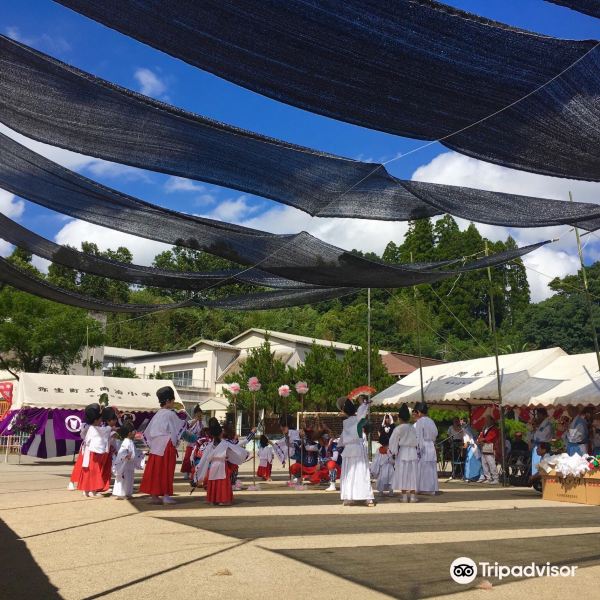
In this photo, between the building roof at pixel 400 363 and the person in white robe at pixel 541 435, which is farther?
the building roof at pixel 400 363

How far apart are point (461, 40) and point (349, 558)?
415cm

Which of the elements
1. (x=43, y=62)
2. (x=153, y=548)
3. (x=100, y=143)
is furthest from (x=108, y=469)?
(x=43, y=62)

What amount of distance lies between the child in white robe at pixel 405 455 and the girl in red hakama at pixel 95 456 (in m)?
5.06

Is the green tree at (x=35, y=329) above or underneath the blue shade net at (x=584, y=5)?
above

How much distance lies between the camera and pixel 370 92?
5.12 metres

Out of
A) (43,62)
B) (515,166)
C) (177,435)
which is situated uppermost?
(43,62)

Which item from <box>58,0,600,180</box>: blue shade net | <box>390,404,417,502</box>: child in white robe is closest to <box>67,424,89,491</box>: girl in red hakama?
<box>390,404,417,502</box>: child in white robe

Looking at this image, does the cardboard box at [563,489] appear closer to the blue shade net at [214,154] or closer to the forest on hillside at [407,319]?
the blue shade net at [214,154]

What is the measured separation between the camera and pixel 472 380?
1742cm

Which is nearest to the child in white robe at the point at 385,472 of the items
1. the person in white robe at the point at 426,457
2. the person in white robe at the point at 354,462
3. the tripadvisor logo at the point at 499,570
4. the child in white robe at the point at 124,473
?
the person in white robe at the point at 426,457

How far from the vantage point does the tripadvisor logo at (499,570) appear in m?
4.87

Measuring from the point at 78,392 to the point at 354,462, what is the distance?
1113 centimetres

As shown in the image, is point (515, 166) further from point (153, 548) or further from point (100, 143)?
point (153, 548)

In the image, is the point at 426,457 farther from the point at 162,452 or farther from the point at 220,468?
the point at 162,452
